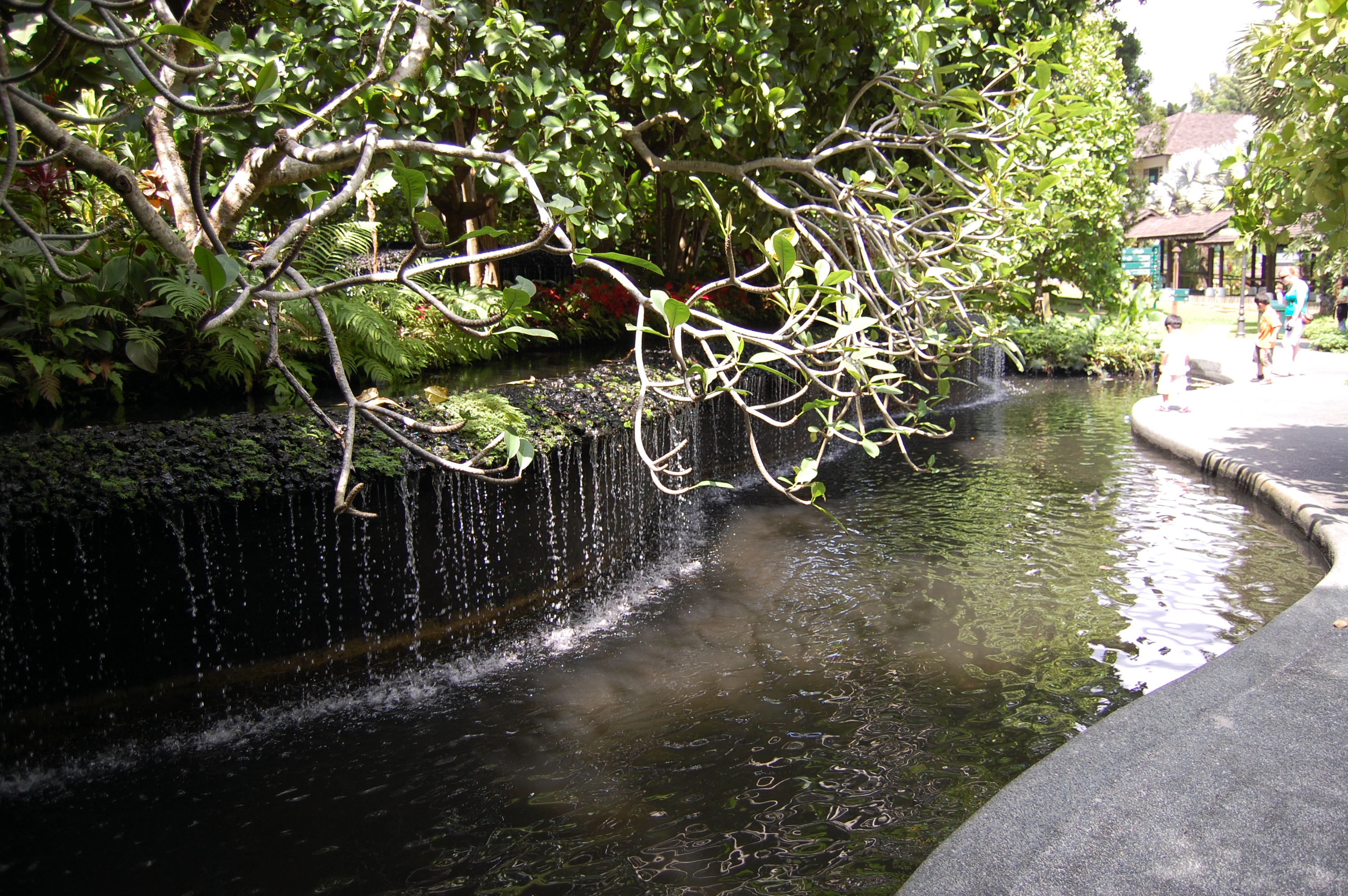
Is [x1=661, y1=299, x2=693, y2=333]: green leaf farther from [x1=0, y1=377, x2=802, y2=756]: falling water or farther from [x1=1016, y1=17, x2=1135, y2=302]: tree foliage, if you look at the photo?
[x1=1016, y1=17, x2=1135, y2=302]: tree foliage

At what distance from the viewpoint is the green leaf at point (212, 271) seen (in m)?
2.48

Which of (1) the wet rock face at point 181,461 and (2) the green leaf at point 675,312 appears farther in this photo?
(1) the wet rock face at point 181,461

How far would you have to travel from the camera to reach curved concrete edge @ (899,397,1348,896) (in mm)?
2742

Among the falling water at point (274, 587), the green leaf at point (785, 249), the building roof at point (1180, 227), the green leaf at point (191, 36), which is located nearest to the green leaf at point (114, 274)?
the falling water at point (274, 587)

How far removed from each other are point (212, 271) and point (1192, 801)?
3.67 m

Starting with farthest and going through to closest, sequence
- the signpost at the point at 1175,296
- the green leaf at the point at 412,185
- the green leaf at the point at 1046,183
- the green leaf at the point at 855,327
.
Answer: the signpost at the point at 1175,296
the green leaf at the point at 1046,183
the green leaf at the point at 855,327
the green leaf at the point at 412,185

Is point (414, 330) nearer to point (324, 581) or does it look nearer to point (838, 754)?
point (324, 581)

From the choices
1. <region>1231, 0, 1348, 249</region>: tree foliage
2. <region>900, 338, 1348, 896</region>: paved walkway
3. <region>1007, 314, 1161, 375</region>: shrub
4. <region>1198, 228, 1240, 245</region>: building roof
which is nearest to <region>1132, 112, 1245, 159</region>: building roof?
<region>1198, 228, 1240, 245</region>: building roof

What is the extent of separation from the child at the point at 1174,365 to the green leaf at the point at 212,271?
12.0m

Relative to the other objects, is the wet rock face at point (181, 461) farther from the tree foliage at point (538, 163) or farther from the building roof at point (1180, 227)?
the building roof at point (1180, 227)

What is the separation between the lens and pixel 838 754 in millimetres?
4387

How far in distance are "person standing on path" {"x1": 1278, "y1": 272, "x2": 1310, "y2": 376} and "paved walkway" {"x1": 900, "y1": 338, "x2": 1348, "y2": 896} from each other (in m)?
11.4

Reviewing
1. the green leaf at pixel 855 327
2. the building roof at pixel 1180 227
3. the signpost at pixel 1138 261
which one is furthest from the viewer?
the building roof at pixel 1180 227

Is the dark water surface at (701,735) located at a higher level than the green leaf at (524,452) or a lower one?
lower
